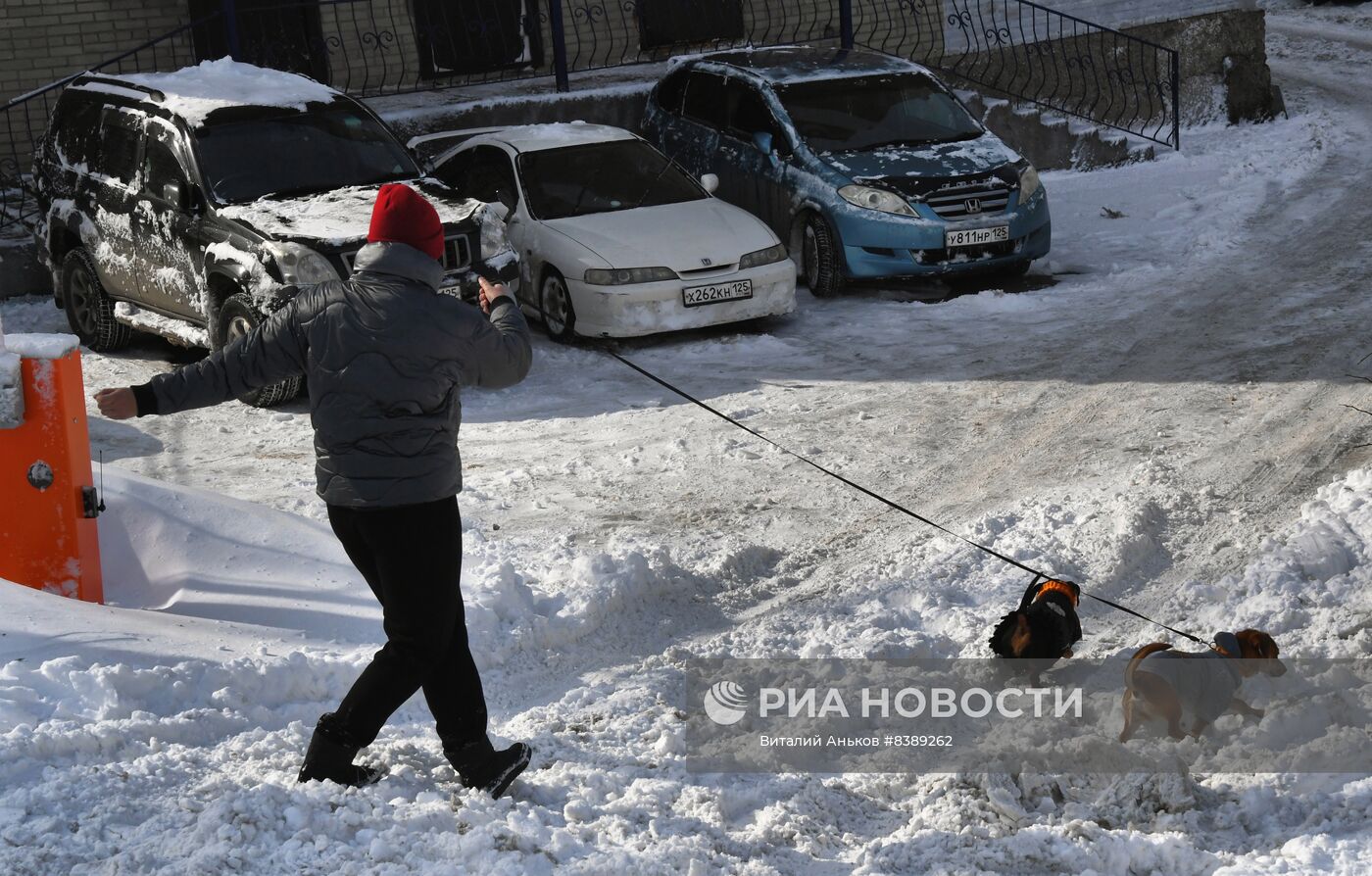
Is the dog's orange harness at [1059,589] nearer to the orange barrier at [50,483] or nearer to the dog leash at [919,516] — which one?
the dog leash at [919,516]

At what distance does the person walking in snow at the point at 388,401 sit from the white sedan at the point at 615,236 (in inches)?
242

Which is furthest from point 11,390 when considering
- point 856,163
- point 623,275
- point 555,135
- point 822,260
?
point 856,163

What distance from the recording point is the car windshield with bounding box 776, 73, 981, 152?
12.6 metres

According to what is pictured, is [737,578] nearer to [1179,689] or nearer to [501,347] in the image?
[1179,689]

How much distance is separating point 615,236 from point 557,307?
2.13 feet

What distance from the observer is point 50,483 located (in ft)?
19.2

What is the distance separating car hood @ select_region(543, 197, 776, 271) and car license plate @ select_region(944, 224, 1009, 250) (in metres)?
1.55

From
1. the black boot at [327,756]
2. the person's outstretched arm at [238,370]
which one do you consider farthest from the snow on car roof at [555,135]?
the black boot at [327,756]

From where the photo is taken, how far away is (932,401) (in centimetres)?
906

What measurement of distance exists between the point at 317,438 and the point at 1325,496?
16.0 ft

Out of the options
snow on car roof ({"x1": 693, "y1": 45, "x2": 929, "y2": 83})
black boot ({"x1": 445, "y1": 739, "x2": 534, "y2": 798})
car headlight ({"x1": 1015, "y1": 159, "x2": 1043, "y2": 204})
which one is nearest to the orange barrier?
black boot ({"x1": 445, "y1": 739, "x2": 534, "y2": 798})

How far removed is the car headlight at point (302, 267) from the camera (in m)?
9.15

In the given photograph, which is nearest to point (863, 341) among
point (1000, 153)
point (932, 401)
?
point (932, 401)

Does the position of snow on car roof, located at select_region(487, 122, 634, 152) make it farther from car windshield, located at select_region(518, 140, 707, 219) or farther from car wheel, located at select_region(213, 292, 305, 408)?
car wheel, located at select_region(213, 292, 305, 408)
